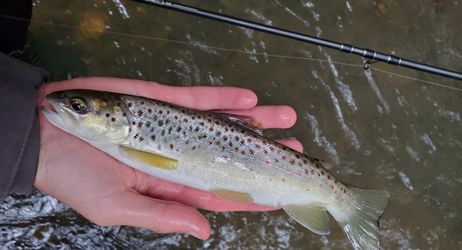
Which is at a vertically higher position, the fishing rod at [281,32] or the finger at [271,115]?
the fishing rod at [281,32]

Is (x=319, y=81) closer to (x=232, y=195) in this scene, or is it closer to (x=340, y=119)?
(x=340, y=119)

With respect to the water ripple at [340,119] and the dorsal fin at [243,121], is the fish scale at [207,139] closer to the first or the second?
the dorsal fin at [243,121]

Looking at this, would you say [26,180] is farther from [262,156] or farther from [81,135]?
[262,156]

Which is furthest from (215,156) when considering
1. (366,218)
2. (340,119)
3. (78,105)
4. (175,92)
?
(340,119)

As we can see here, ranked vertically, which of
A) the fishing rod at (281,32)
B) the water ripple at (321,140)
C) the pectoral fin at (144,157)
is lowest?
the pectoral fin at (144,157)

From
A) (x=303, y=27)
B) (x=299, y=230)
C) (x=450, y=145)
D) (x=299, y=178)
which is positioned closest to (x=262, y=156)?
(x=299, y=178)

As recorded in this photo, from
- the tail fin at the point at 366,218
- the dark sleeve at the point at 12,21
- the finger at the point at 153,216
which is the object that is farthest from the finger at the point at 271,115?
the dark sleeve at the point at 12,21

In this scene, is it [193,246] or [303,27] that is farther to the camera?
[303,27]
